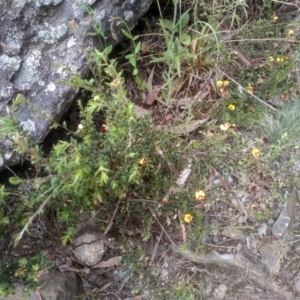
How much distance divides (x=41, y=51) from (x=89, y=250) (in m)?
1.02

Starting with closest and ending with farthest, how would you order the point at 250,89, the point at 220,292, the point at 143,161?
1. the point at 143,161
2. the point at 220,292
3. the point at 250,89

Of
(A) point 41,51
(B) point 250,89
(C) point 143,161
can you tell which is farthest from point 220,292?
(A) point 41,51

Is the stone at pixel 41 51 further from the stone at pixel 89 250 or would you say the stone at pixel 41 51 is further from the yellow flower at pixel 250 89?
the yellow flower at pixel 250 89

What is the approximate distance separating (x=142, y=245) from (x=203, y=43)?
3.84 ft

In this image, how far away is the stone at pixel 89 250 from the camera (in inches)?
86.2

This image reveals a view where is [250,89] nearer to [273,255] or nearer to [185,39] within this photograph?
[185,39]

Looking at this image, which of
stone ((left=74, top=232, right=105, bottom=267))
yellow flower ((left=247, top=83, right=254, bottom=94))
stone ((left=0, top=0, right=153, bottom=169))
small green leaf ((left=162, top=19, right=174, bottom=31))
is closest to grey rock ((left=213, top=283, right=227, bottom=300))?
stone ((left=74, top=232, right=105, bottom=267))

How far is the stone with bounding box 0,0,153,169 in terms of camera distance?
6.64 ft

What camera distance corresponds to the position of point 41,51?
6.88ft

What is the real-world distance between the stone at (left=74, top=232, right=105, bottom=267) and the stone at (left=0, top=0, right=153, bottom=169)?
21.6 inches

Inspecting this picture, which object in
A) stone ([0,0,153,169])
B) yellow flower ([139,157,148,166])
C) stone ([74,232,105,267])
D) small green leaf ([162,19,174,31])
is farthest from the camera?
small green leaf ([162,19,174,31])

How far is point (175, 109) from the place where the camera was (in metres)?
2.47

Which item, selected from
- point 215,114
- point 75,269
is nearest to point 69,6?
point 215,114

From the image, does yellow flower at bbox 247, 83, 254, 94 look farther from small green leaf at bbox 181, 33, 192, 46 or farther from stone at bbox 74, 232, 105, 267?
stone at bbox 74, 232, 105, 267
